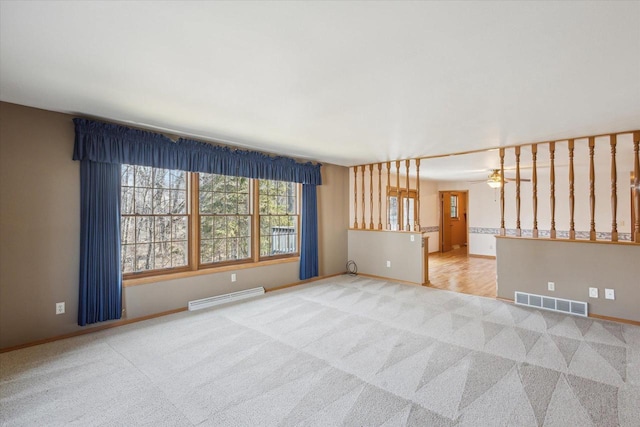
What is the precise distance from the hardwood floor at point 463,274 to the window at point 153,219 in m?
4.31

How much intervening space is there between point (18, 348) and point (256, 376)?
2491mm

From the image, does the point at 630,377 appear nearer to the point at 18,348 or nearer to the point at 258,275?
the point at 258,275

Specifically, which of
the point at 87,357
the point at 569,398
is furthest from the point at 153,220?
the point at 569,398

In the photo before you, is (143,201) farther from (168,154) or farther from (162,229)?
(168,154)

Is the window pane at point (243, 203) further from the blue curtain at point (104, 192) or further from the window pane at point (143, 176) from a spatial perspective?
the window pane at point (143, 176)

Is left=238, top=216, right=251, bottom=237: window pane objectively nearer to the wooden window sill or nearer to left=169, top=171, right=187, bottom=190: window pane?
the wooden window sill

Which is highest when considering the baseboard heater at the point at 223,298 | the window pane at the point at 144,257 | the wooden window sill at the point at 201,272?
the window pane at the point at 144,257

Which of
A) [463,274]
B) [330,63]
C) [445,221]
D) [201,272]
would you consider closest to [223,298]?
[201,272]

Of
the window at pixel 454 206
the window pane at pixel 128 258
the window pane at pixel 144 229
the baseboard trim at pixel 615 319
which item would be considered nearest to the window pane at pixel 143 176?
the window pane at pixel 144 229

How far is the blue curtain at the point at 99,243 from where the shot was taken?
3.39 meters

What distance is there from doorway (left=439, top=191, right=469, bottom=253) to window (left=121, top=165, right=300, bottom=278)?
247 inches

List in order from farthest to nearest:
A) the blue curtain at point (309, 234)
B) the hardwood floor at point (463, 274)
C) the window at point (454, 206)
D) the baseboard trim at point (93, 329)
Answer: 1. the window at point (454, 206)
2. the blue curtain at point (309, 234)
3. the hardwood floor at point (463, 274)
4. the baseboard trim at point (93, 329)

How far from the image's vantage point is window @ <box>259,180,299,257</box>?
17.4 ft

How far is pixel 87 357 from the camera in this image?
2.90m
